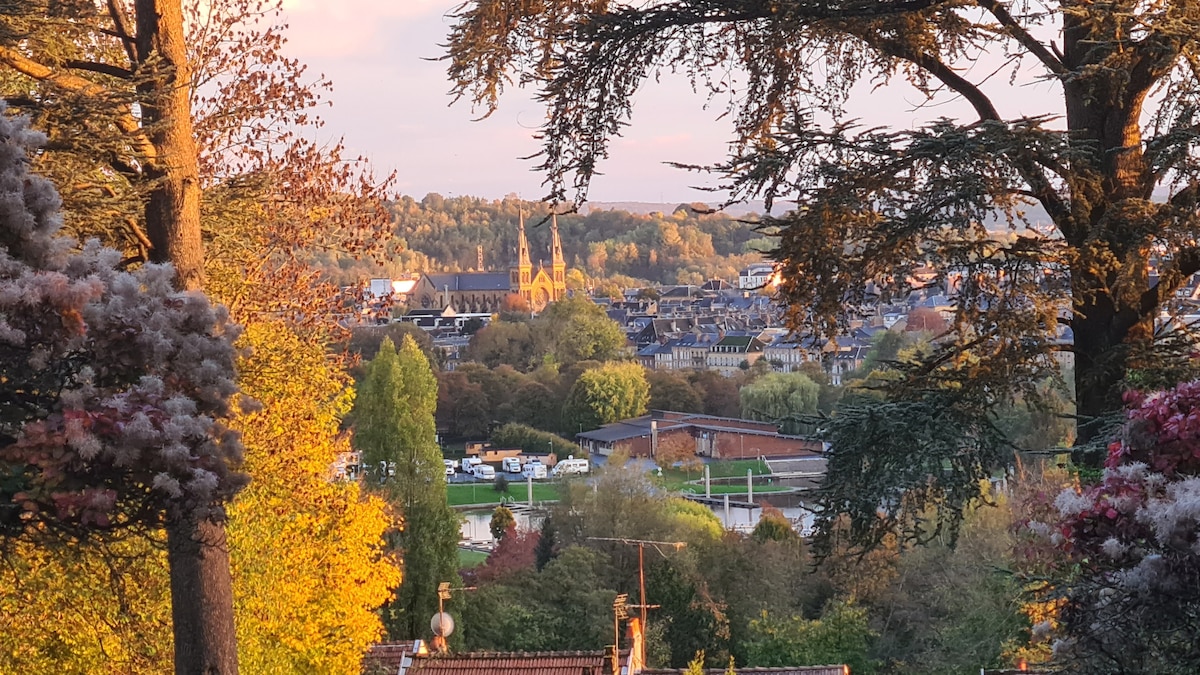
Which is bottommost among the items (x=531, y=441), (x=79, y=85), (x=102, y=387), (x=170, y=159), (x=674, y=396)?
(x=531, y=441)

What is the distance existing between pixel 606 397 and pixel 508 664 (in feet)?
121

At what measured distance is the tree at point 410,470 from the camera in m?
20.4

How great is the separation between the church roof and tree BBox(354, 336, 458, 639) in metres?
74.3

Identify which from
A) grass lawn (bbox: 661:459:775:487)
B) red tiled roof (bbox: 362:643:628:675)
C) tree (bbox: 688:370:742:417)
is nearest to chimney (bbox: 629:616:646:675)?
red tiled roof (bbox: 362:643:628:675)

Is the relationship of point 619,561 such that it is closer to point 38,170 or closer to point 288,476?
point 288,476

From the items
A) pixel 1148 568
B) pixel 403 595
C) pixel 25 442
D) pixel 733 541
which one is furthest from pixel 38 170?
pixel 733 541

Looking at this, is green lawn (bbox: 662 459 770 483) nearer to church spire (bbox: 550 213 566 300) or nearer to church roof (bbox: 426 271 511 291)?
church spire (bbox: 550 213 566 300)

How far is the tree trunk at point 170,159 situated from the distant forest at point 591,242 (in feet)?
285

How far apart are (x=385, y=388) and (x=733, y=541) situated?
7.11m

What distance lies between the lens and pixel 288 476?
848 cm

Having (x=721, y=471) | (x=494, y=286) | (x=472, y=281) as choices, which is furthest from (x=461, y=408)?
(x=494, y=286)

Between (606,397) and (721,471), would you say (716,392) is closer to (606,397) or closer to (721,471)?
(606,397)

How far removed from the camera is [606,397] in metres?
49.2

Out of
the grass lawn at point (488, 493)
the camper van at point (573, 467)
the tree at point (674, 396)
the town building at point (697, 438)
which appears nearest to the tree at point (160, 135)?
the camper van at point (573, 467)
